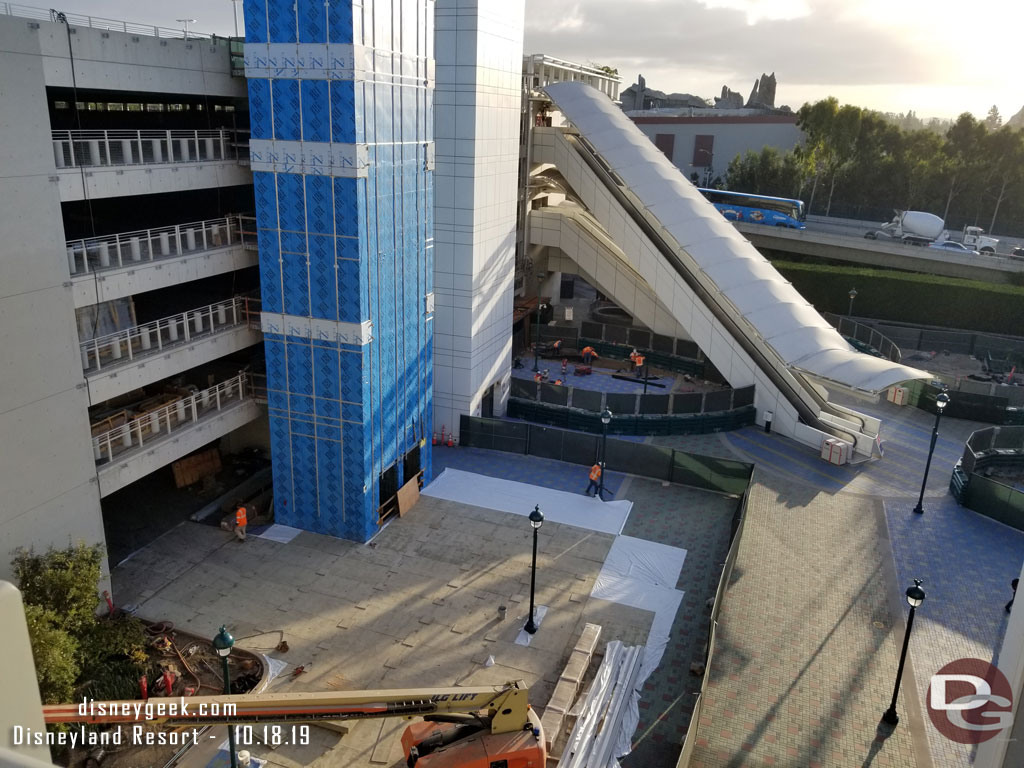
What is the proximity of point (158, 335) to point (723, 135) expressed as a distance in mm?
71228

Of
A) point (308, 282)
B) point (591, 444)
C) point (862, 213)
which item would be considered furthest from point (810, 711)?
point (862, 213)

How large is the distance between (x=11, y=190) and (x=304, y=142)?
23.9 ft

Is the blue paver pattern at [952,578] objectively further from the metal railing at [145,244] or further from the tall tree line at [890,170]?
the tall tree line at [890,170]

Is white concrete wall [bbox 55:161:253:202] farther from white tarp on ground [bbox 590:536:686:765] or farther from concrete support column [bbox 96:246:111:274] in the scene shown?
white tarp on ground [bbox 590:536:686:765]

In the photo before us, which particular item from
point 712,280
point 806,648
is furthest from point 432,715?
point 712,280

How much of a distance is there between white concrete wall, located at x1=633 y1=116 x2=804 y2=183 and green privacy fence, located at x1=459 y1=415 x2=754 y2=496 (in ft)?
190

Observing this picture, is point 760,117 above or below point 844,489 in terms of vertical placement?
above

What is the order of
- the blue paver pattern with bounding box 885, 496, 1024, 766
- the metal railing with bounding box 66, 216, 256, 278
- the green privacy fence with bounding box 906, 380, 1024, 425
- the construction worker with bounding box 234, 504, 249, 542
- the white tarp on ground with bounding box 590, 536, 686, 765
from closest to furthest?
the blue paver pattern with bounding box 885, 496, 1024, 766, the metal railing with bounding box 66, 216, 256, 278, the white tarp on ground with bounding box 590, 536, 686, 765, the construction worker with bounding box 234, 504, 249, 542, the green privacy fence with bounding box 906, 380, 1024, 425

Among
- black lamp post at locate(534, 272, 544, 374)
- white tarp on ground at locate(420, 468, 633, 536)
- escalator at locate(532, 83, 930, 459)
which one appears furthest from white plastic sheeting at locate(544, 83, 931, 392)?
white tarp on ground at locate(420, 468, 633, 536)

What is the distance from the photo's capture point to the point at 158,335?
2134cm

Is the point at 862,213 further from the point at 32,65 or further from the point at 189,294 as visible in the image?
the point at 32,65

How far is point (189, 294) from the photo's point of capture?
87.7 feet

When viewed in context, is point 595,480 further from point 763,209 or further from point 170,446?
point 763,209

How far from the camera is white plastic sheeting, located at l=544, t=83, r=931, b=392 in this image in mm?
28922
